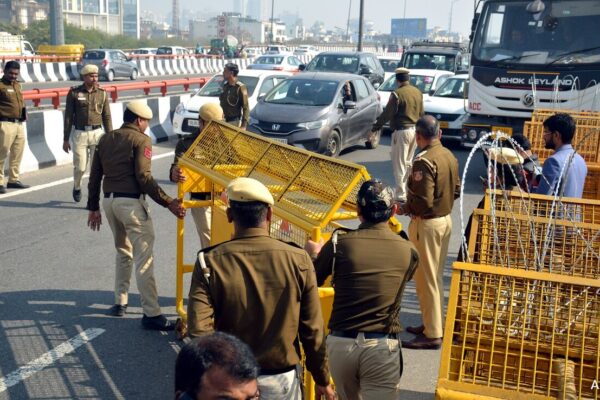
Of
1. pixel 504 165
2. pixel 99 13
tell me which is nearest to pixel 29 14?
pixel 99 13

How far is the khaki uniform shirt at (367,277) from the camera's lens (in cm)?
397

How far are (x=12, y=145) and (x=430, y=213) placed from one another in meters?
7.42

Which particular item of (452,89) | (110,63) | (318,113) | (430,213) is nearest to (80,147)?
(318,113)

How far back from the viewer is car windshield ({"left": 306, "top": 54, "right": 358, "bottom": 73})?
77.7 ft

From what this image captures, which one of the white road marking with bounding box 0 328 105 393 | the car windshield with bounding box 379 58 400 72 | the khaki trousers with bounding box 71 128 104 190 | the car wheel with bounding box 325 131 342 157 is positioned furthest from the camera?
the car windshield with bounding box 379 58 400 72

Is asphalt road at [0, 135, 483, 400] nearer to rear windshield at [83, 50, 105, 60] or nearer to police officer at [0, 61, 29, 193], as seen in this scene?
police officer at [0, 61, 29, 193]

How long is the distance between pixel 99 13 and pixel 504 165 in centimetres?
14334

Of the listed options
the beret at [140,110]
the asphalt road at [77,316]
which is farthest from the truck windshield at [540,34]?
the beret at [140,110]

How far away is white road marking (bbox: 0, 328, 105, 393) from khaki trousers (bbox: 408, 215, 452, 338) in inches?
106

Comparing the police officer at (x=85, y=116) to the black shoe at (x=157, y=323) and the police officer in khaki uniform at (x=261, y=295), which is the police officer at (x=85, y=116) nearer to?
the black shoe at (x=157, y=323)

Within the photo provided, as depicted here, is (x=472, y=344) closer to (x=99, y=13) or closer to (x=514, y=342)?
(x=514, y=342)

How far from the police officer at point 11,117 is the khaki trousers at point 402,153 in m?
5.65

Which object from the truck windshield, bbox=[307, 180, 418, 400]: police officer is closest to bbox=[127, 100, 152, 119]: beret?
bbox=[307, 180, 418, 400]: police officer

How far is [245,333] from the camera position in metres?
3.54
